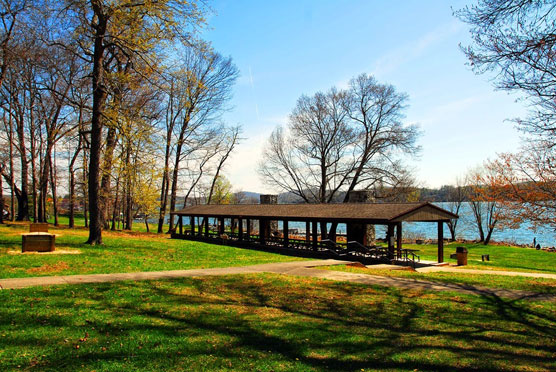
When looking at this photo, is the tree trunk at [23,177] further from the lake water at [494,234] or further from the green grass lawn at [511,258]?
the lake water at [494,234]

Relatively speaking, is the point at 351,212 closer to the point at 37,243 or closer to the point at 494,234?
the point at 37,243

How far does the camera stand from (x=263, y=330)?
6711mm

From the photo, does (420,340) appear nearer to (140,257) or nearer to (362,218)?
(140,257)

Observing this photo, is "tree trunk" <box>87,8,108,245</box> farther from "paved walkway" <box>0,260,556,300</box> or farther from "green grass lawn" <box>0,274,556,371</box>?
"green grass lawn" <box>0,274,556,371</box>

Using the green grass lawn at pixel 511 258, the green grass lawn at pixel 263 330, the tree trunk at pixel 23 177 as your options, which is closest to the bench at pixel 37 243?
the green grass lawn at pixel 263 330

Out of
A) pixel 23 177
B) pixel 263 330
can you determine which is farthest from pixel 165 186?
pixel 263 330

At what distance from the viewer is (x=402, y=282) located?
11602 millimetres

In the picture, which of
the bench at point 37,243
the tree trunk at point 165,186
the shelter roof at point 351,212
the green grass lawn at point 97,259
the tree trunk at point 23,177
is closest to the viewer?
the green grass lawn at point 97,259

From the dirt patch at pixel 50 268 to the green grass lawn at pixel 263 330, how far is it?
2683mm

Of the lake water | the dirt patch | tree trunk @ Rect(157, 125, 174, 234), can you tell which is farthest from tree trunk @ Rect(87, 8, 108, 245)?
the lake water

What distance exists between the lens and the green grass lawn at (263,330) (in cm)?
536

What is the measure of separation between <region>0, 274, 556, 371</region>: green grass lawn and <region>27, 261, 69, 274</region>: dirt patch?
268 centimetres

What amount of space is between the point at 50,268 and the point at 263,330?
25.4 feet

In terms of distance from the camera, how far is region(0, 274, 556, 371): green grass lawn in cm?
536
